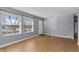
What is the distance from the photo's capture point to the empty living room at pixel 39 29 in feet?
15.4

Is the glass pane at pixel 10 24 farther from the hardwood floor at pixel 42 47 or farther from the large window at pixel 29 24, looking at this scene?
the large window at pixel 29 24

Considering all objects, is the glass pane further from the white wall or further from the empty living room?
the white wall

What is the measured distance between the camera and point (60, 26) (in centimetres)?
892

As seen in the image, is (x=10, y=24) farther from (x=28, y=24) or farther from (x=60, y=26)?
(x=60, y=26)

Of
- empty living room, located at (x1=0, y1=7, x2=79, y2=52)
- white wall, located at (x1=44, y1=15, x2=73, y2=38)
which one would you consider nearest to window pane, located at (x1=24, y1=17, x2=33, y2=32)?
empty living room, located at (x1=0, y1=7, x2=79, y2=52)

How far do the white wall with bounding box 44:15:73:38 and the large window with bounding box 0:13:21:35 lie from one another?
428 cm

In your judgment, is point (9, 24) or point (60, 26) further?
point (60, 26)

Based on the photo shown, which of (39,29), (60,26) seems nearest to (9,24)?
(39,29)

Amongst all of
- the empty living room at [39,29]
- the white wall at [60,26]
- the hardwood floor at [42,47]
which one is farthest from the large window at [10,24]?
the white wall at [60,26]

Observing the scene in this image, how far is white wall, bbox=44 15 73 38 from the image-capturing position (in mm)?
7965

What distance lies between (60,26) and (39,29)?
8.03ft

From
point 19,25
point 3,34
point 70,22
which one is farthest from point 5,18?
point 70,22

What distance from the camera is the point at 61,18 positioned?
874cm
